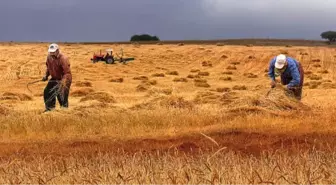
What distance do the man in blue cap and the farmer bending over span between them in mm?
4167

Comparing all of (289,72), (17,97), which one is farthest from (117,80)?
(289,72)

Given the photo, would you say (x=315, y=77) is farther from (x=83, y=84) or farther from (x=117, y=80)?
(x=83, y=84)

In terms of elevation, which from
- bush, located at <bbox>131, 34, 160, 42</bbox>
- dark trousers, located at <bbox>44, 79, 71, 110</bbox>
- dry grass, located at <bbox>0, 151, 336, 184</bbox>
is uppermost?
dry grass, located at <bbox>0, 151, 336, 184</bbox>

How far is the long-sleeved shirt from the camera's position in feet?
45.9

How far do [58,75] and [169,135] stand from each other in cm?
325

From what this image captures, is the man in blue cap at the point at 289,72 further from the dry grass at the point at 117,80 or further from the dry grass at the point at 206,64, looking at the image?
the dry grass at the point at 206,64

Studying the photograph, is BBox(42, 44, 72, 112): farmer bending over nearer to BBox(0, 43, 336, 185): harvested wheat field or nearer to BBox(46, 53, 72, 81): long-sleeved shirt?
BBox(46, 53, 72, 81): long-sleeved shirt

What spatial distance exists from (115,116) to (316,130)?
12.4 ft

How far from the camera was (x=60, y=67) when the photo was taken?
14.1 m

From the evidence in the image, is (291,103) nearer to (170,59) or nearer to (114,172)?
(114,172)

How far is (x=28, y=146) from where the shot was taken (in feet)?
38.6

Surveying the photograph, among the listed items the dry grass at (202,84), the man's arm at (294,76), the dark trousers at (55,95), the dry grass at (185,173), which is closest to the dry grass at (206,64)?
the dry grass at (202,84)

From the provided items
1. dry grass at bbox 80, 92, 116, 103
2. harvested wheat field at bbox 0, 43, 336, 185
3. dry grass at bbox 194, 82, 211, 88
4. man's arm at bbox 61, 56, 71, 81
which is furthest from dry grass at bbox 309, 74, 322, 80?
man's arm at bbox 61, 56, 71, 81

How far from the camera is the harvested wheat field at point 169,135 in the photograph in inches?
244
